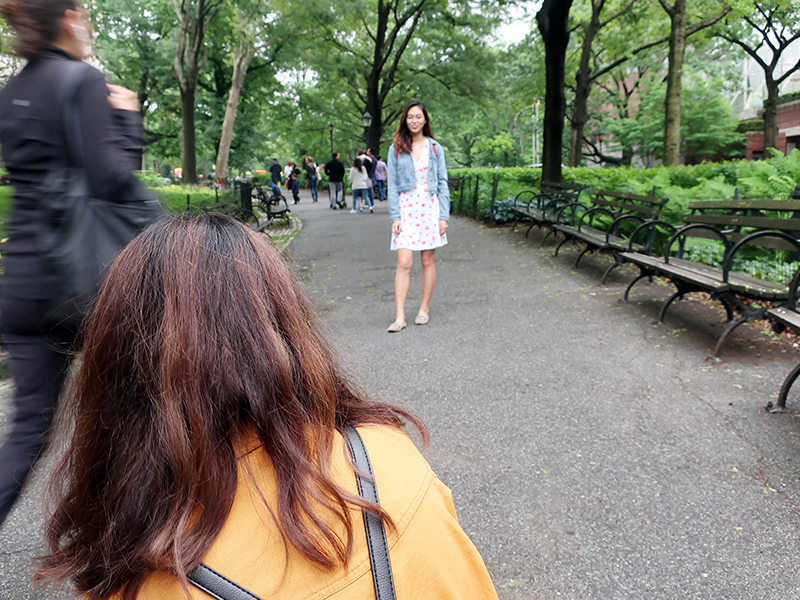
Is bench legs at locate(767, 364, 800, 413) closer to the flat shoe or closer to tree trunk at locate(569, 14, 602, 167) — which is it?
the flat shoe

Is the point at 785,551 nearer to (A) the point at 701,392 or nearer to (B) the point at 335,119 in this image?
(A) the point at 701,392

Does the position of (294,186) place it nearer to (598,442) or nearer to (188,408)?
(598,442)

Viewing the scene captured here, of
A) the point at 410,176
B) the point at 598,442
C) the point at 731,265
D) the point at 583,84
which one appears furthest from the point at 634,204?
the point at 583,84

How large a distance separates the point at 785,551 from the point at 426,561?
2.04 metres

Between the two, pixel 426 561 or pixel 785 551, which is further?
pixel 785 551

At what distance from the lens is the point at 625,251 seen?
20.4 ft

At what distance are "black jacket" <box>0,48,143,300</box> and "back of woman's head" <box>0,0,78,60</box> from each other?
3 centimetres

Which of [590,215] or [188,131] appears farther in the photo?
[188,131]

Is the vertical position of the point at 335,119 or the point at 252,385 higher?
the point at 335,119

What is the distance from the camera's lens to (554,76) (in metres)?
11.4

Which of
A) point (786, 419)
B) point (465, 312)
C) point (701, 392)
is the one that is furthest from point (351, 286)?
point (786, 419)

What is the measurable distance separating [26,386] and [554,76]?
11.5 m

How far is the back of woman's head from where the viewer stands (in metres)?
1.68

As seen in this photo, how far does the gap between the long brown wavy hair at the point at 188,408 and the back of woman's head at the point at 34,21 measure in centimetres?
119
